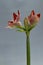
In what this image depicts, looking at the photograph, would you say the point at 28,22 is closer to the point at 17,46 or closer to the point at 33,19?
the point at 33,19

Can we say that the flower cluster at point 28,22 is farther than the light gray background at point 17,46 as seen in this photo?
No

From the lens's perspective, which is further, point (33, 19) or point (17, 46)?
point (17, 46)

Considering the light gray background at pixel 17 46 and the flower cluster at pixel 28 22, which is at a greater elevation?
the flower cluster at pixel 28 22

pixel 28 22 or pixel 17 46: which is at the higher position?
pixel 28 22

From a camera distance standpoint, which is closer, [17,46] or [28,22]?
[28,22]

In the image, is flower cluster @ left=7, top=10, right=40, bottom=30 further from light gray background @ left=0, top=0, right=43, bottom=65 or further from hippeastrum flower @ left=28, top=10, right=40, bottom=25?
light gray background @ left=0, top=0, right=43, bottom=65

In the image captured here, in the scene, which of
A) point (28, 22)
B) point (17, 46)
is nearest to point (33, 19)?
point (28, 22)

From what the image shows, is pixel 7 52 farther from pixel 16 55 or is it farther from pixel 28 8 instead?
pixel 28 8

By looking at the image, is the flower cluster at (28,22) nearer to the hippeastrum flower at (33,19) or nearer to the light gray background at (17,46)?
the hippeastrum flower at (33,19)

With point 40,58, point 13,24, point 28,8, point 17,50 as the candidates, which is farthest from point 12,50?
point 13,24

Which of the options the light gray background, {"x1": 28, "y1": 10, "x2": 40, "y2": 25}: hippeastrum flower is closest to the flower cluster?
{"x1": 28, "y1": 10, "x2": 40, "y2": 25}: hippeastrum flower

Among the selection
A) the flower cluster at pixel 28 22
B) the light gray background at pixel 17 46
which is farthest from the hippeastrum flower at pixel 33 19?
the light gray background at pixel 17 46
